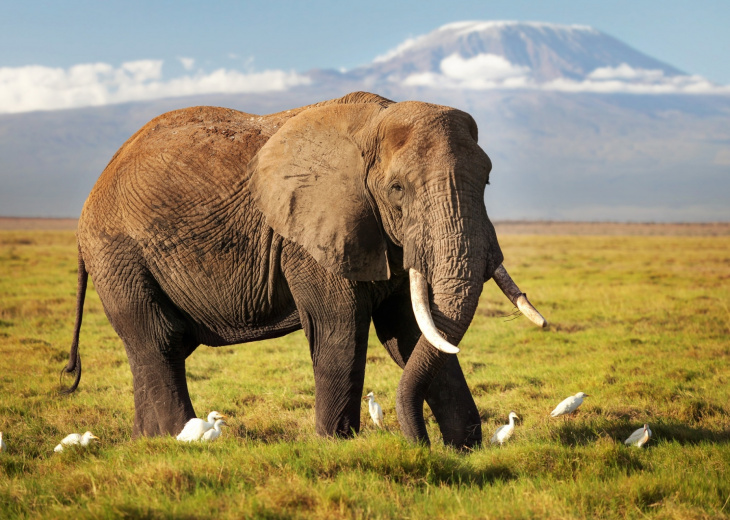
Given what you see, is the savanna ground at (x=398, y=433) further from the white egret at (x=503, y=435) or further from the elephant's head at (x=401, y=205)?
the elephant's head at (x=401, y=205)

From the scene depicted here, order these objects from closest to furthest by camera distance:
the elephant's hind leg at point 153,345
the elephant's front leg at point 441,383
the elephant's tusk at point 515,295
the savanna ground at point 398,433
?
the savanna ground at point 398,433 < the elephant's tusk at point 515,295 < the elephant's front leg at point 441,383 < the elephant's hind leg at point 153,345

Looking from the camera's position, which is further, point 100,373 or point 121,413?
point 100,373

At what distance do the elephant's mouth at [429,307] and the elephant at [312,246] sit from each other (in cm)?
1

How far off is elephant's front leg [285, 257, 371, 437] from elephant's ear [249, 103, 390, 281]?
0.76 ft

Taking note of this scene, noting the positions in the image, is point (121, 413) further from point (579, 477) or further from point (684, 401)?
point (684, 401)

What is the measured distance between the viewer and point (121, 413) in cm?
956

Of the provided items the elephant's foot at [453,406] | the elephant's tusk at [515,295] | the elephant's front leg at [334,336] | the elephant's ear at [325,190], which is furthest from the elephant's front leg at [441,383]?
the elephant's tusk at [515,295]

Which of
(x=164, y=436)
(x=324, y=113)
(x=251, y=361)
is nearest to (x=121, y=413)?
(x=164, y=436)

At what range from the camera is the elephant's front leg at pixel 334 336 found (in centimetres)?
685

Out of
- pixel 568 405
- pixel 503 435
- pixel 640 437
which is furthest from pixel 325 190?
pixel 568 405

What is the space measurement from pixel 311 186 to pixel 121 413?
4275 mm

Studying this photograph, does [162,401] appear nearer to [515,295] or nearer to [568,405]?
[515,295]

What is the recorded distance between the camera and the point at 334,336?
688 centimetres

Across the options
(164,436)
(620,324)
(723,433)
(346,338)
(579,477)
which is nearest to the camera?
(579,477)
